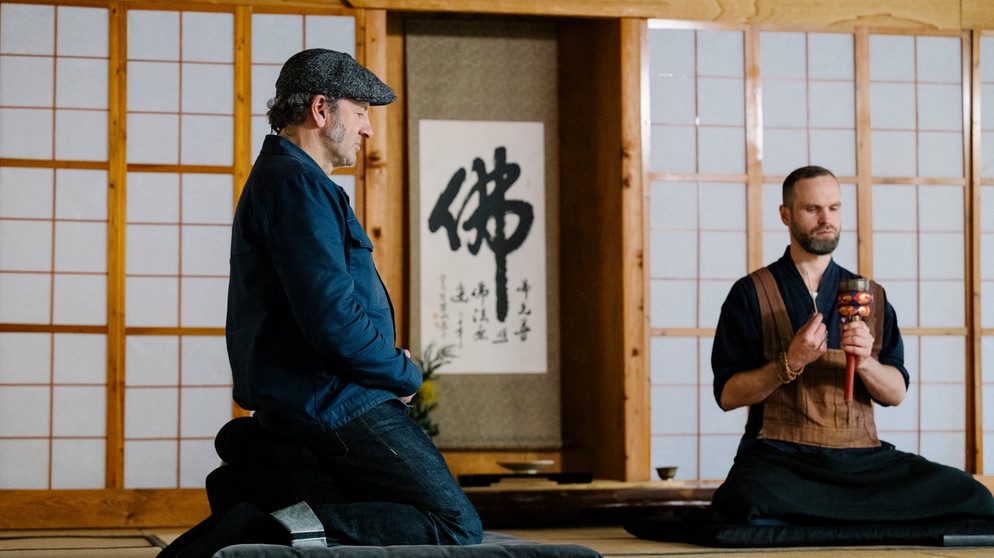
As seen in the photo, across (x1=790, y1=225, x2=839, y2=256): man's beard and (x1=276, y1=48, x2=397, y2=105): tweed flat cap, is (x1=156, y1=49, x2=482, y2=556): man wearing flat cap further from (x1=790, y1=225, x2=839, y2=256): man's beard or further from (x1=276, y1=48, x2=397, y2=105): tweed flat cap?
(x1=790, y1=225, x2=839, y2=256): man's beard

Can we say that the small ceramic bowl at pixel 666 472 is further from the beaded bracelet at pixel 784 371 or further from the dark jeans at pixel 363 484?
the dark jeans at pixel 363 484

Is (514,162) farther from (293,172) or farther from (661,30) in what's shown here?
(293,172)

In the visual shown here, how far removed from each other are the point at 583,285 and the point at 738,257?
33.9 inches

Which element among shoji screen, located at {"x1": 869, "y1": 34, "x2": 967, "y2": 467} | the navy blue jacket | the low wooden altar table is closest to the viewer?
the navy blue jacket

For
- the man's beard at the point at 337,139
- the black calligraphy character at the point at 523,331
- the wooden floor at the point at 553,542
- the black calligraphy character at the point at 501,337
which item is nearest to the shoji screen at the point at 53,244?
the wooden floor at the point at 553,542

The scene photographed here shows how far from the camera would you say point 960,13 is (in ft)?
19.4

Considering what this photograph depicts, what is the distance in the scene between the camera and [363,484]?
295 centimetres

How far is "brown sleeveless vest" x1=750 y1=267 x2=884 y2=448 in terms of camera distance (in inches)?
166

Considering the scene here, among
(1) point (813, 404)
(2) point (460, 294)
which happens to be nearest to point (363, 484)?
(1) point (813, 404)

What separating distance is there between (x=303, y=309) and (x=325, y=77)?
0.63 m

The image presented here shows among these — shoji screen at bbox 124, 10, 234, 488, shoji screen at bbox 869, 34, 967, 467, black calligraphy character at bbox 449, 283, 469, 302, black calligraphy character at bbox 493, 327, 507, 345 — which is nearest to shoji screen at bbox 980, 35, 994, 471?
shoji screen at bbox 869, 34, 967, 467

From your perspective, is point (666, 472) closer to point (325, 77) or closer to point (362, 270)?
point (362, 270)

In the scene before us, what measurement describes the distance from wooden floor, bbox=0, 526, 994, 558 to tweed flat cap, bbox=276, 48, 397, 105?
1639 millimetres

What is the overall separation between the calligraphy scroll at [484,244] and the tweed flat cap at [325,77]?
2933 mm
